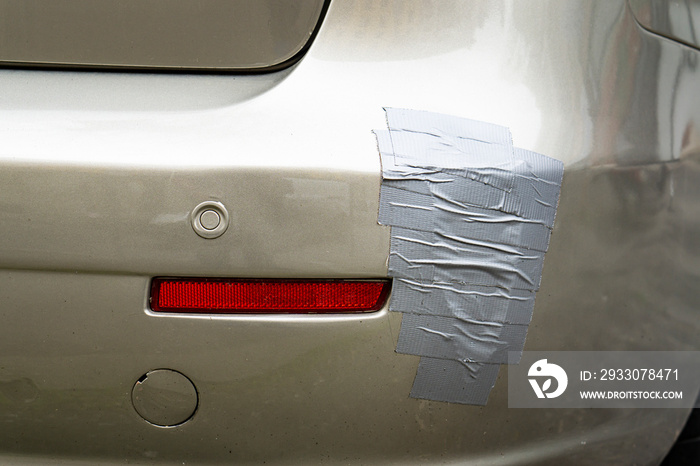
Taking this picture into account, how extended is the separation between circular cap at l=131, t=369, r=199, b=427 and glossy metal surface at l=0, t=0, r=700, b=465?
0.7 inches

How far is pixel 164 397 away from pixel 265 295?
0.82 ft

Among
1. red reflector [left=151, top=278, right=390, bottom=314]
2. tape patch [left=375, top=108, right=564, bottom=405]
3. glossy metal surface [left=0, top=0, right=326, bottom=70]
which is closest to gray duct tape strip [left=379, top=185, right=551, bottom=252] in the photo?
tape patch [left=375, top=108, right=564, bottom=405]

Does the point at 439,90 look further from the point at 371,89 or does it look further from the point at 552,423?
the point at 552,423

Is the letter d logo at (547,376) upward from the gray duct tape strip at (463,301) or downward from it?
downward

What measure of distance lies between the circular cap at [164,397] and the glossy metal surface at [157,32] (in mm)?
525

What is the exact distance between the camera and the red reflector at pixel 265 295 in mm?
1069

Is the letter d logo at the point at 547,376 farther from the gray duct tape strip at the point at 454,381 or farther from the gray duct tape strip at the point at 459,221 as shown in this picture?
the gray duct tape strip at the point at 459,221

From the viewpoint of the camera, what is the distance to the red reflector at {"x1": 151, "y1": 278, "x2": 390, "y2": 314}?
1.07 meters

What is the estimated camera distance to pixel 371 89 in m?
1.11

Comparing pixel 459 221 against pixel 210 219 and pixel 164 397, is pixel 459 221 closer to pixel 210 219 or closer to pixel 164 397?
pixel 210 219

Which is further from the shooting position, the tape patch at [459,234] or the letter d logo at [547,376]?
the letter d logo at [547,376]

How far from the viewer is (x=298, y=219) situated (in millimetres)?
1047

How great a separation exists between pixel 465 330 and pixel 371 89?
17.2 inches

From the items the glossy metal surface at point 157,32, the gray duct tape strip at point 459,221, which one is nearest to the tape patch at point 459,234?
the gray duct tape strip at point 459,221
